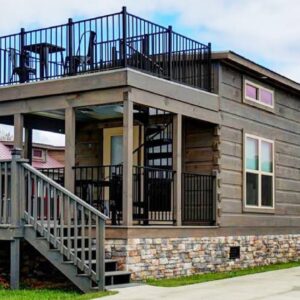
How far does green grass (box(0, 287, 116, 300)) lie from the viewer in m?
9.45

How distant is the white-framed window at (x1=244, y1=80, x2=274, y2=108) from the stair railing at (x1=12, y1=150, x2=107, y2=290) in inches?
226

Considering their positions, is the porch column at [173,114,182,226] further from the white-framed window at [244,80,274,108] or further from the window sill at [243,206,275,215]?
the white-framed window at [244,80,274,108]

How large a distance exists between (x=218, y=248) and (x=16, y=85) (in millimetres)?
5197

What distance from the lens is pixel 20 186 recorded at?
11.0 metres

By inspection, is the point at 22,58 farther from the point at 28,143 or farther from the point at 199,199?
the point at 199,199

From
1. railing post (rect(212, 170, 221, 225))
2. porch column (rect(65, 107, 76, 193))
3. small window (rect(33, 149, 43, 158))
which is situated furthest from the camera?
small window (rect(33, 149, 43, 158))

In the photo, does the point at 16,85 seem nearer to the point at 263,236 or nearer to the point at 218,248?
the point at 218,248

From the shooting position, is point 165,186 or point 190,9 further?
point 190,9

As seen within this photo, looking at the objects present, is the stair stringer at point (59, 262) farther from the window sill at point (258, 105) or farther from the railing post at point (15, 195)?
the window sill at point (258, 105)

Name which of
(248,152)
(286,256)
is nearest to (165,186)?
(248,152)

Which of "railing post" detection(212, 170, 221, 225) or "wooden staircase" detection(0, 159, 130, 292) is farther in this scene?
"railing post" detection(212, 170, 221, 225)

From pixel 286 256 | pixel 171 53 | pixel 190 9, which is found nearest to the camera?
pixel 171 53

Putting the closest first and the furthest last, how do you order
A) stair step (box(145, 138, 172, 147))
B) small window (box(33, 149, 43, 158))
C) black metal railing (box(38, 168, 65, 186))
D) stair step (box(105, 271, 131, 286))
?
stair step (box(105, 271, 131, 286)) → stair step (box(145, 138, 172, 147)) → black metal railing (box(38, 168, 65, 186)) → small window (box(33, 149, 43, 158))

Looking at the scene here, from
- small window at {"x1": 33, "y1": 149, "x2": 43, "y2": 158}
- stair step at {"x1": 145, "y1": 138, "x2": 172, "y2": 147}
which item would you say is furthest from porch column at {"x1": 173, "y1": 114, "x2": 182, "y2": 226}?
small window at {"x1": 33, "y1": 149, "x2": 43, "y2": 158}
